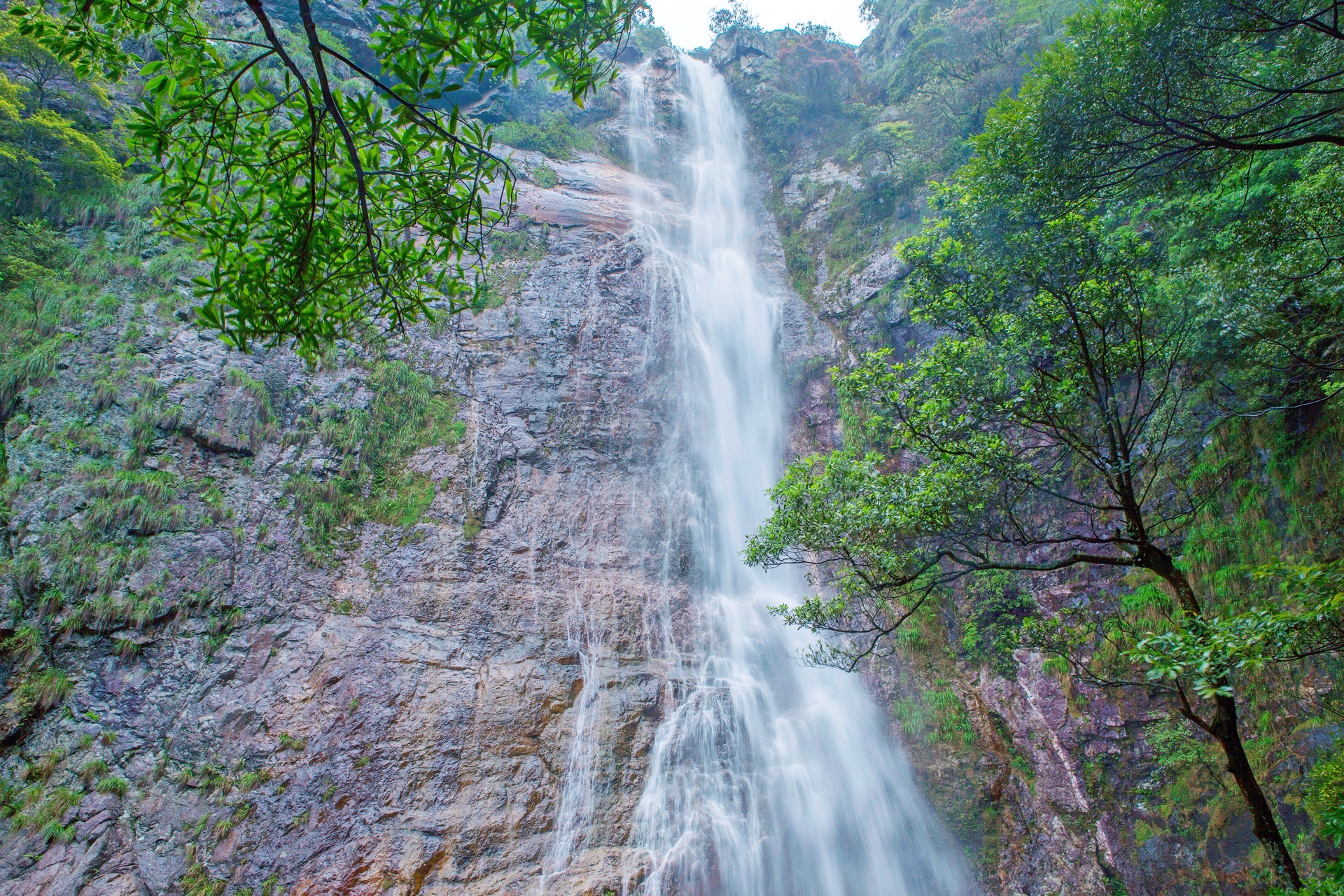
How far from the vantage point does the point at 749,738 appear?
1085 centimetres

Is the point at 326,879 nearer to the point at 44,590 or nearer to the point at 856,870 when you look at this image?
the point at 44,590

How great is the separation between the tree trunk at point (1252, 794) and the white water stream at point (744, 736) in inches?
280

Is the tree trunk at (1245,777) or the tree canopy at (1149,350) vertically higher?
the tree canopy at (1149,350)

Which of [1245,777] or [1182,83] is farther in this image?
[1182,83]

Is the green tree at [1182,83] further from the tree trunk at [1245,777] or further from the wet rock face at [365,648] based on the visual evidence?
the wet rock face at [365,648]

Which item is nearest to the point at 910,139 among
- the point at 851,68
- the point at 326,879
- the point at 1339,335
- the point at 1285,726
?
the point at 851,68

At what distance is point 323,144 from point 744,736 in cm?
1058

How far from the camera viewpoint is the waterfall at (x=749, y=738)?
952cm

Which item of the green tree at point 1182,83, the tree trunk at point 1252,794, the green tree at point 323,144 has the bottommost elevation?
the tree trunk at point 1252,794

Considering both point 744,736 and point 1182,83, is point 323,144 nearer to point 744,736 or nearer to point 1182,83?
point 1182,83

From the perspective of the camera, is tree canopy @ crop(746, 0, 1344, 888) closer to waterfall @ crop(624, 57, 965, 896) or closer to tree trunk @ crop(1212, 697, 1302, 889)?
tree trunk @ crop(1212, 697, 1302, 889)

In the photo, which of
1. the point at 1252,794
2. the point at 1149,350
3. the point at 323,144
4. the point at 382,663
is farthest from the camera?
the point at 382,663

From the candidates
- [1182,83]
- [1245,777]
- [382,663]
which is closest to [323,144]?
[1245,777]

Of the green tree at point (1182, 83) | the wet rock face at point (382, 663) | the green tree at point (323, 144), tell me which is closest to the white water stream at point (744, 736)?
the wet rock face at point (382, 663)
